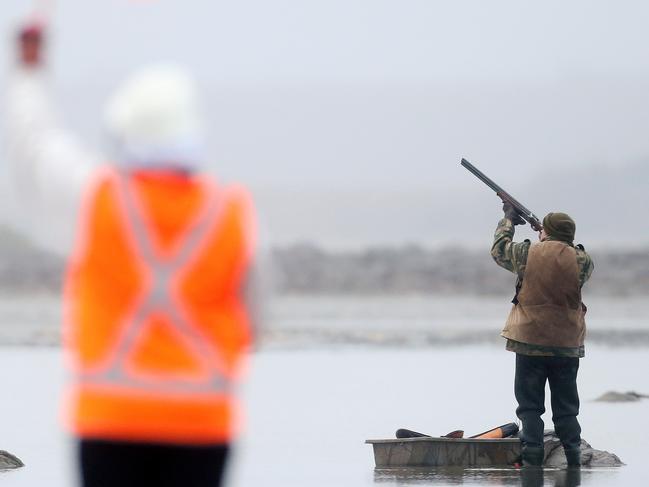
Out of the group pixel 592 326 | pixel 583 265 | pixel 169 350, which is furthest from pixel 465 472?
pixel 592 326

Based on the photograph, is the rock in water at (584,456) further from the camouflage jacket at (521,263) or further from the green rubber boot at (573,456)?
the camouflage jacket at (521,263)

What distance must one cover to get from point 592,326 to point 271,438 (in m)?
21.8

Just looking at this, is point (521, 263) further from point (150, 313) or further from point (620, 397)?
point (620, 397)

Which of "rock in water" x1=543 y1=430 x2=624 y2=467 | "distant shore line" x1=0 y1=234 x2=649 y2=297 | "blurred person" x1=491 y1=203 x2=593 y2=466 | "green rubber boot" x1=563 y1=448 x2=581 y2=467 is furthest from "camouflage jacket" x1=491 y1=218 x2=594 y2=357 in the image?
"distant shore line" x1=0 y1=234 x2=649 y2=297

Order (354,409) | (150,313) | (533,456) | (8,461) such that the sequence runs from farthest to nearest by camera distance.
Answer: (354,409) < (8,461) < (533,456) < (150,313)

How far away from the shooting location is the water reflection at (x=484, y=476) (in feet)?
31.2

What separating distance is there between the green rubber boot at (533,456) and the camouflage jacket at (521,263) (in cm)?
66

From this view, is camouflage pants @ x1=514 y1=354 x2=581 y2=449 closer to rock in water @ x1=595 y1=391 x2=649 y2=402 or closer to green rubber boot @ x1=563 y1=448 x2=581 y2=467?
green rubber boot @ x1=563 y1=448 x2=581 y2=467

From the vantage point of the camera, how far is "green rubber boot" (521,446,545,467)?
10078 millimetres

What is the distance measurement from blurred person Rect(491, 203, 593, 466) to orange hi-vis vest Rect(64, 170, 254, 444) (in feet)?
18.2

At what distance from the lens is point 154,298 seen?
420 cm

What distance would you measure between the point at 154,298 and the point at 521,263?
566 cm

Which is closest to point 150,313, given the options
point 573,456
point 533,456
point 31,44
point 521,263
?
point 31,44

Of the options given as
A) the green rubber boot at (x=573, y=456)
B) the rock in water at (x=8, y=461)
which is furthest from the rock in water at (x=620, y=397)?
the rock in water at (x=8, y=461)
